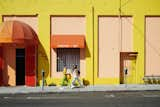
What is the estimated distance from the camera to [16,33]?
32.9m

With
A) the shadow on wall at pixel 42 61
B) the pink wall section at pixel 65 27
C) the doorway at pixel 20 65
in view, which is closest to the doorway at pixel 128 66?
the pink wall section at pixel 65 27

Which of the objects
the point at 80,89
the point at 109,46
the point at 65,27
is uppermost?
the point at 65,27

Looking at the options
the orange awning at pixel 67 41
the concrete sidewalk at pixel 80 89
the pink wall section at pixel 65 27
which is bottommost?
the concrete sidewalk at pixel 80 89

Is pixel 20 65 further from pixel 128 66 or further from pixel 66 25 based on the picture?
pixel 128 66

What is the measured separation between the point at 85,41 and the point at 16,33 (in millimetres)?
4838

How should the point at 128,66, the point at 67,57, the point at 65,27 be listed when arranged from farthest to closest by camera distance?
the point at 128,66 → the point at 67,57 → the point at 65,27

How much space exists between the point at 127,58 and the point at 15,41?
26.2ft

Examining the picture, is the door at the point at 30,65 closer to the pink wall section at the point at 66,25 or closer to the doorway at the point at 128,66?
the pink wall section at the point at 66,25

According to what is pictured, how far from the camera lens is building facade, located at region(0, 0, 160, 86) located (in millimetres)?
34406

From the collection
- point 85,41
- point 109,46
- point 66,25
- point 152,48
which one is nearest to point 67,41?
point 66,25

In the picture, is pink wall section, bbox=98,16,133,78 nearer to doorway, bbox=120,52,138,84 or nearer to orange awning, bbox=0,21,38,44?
doorway, bbox=120,52,138,84

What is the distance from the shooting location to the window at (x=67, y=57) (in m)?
34.9

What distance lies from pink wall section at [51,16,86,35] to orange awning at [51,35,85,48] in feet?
1.12

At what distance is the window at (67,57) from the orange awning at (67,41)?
0.79m
